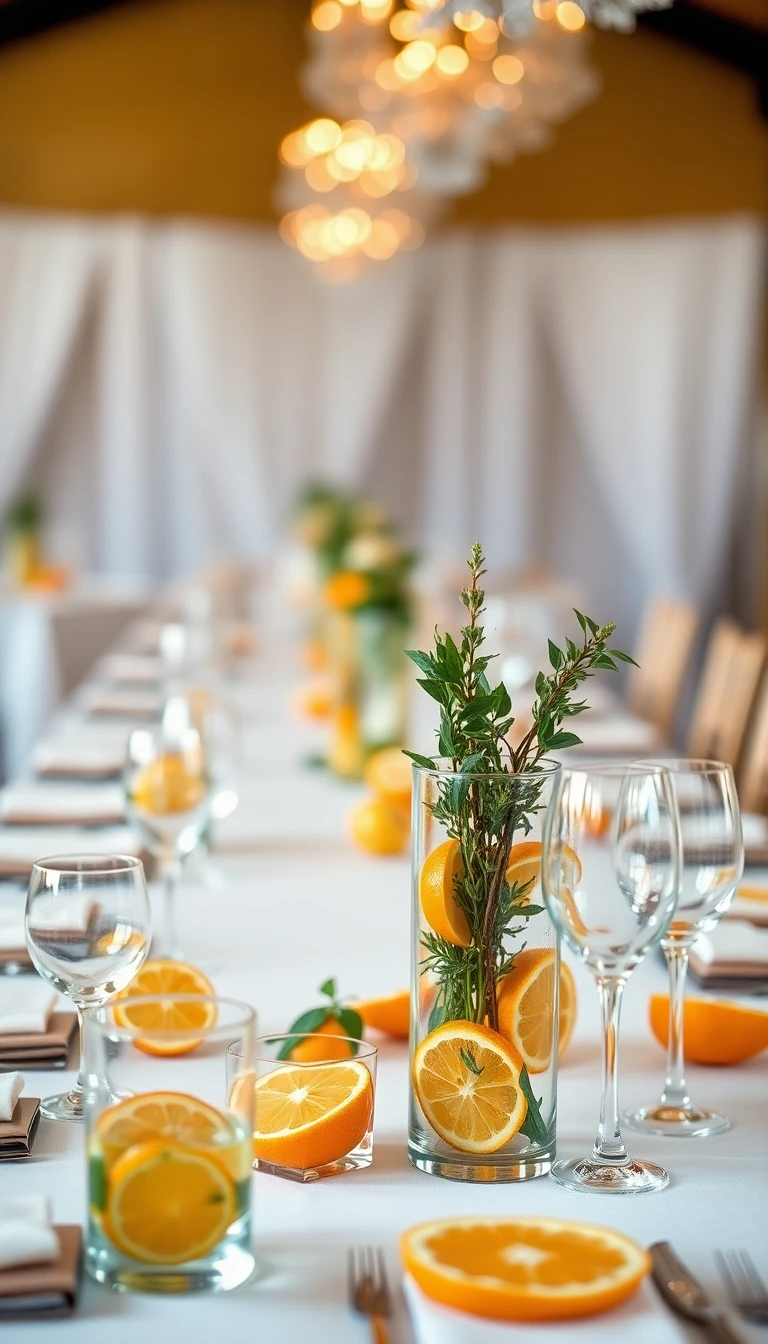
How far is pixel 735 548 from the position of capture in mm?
8820

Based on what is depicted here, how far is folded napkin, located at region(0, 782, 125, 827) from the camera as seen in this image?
2.23 meters

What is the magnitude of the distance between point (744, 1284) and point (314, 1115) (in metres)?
0.31

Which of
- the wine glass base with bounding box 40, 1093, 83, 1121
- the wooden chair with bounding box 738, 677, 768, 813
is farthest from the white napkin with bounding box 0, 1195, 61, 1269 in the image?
the wooden chair with bounding box 738, 677, 768, 813

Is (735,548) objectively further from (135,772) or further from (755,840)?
(135,772)

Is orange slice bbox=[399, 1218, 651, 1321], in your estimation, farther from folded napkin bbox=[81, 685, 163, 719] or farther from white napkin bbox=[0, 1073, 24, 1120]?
folded napkin bbox=[81, 685, 163, 719]

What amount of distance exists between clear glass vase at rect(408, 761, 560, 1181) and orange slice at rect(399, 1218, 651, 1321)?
0.12m

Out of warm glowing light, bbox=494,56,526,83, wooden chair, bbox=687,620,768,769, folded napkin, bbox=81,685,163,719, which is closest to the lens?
folded napkin, bbox=81,685,163,719

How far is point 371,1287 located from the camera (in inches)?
35.6

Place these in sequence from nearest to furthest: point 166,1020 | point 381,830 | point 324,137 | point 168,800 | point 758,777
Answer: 1. point 166,1020
2. point 168,800
3. point 381,830
4. point 758,777
5. point 324,137

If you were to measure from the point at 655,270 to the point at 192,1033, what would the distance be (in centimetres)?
812

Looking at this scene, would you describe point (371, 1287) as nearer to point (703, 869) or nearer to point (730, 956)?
point (703, 869)

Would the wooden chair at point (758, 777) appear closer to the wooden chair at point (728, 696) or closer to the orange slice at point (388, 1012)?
the wooden chair at point (728, 696)

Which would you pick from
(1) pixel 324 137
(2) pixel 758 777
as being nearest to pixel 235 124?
(1) pixel 324 137

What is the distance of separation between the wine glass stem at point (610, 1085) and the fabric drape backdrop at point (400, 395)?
25.1 ft
